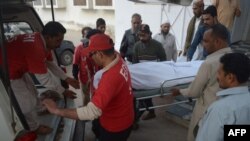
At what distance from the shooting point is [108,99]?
6.82 ft

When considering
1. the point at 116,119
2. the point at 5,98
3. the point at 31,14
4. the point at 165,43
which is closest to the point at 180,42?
the point at 165,43

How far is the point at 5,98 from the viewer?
1.79 m

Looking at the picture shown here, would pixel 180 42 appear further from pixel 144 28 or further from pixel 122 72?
pixel 122 72

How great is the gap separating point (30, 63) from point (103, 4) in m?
16.6

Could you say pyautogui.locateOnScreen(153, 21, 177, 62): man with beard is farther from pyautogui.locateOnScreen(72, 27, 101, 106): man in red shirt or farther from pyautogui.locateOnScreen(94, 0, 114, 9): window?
pyautogui.locateOnScreen(94, 0, 114, 9): window

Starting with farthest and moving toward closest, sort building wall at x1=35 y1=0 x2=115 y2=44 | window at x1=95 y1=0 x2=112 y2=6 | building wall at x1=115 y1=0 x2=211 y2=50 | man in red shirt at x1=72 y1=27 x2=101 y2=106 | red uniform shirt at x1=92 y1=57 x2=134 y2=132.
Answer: building wall at x1=35 y1=0 x2=115 y2=44 → window at x1=95 y1=0 x2=112 y2=6 → building wall at x1=115 y1=0 x2=211 y2=50 → man in red shirt at x1=72 y1=27 x2=101 y2=106 → red uniform shirt at x1=92 y1=57 x2=134 y2=132

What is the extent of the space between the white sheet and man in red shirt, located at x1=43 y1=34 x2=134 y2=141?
1.20 metres

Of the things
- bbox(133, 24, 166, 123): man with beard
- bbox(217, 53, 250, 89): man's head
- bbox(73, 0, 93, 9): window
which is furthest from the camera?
bbox(73, 0, 93, 9): window

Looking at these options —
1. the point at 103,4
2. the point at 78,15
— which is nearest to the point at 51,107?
the point at 103,4

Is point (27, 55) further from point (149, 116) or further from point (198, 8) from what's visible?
point (198, 8)

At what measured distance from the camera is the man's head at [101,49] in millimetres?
2133

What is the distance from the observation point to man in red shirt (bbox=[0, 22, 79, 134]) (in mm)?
2451

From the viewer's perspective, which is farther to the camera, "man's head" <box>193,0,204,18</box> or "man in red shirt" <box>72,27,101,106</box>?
"man's head" <box>193,0,204,18</box>

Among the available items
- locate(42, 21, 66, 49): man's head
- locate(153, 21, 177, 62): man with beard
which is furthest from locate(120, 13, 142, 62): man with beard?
locate(42, 21, 66, 49): man's head
